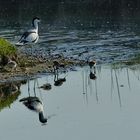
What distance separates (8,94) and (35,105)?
7.01ft

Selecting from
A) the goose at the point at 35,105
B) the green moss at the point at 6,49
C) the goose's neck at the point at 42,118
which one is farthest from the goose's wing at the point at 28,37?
the goose's neck at the point at 42,118

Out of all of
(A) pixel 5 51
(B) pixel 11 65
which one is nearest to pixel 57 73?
(B) pixel 11 65

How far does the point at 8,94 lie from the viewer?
65.9 feet

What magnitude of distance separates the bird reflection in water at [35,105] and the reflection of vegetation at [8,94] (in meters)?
0.46

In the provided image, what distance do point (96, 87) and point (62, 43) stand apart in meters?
10.1

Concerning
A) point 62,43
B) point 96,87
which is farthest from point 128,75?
point 62,43

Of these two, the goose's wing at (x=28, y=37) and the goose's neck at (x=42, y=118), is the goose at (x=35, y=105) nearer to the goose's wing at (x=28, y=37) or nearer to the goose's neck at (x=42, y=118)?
the goose's neck at (x=42, y=118)

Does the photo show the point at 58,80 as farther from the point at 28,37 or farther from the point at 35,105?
the point at 28,37

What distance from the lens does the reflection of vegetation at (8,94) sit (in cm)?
1878

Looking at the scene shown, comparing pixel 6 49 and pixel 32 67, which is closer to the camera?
pixel 6 49

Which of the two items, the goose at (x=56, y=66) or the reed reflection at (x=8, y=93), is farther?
the goose at (x=56, y=66)

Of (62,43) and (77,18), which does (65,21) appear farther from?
(62,43)

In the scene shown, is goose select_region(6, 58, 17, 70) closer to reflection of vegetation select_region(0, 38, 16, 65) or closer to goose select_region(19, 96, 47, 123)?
reflection of vegetation select_region(0, 38, 16, 65)

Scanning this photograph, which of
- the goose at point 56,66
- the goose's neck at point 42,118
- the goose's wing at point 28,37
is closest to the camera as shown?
the goose's neck at point 42,118
